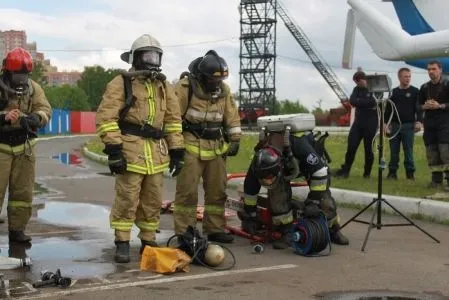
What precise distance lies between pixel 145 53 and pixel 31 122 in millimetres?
1320

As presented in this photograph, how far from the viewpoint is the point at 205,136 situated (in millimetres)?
6578

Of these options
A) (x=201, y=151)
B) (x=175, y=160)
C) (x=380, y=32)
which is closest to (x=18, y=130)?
(x=175, y=160)

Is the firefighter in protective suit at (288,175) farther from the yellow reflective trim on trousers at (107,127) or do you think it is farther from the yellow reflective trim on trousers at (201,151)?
the yellow reflective trim on trousers at (107,127)

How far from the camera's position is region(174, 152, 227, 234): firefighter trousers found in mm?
6539

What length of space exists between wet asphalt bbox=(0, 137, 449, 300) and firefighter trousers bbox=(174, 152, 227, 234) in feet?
1.15

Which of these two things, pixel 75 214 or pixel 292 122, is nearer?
pixel 292 122

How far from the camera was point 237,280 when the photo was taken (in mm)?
5164

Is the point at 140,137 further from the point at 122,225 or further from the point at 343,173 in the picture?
the point at 343,173

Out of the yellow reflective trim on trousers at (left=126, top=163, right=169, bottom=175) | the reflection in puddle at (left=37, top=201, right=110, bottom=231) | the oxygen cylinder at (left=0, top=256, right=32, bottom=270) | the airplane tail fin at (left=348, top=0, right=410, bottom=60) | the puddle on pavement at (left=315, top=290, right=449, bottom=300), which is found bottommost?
the puddle on pavement at (left=315, top=290, right=449, bottom=300)

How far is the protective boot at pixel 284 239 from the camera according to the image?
6.42 m

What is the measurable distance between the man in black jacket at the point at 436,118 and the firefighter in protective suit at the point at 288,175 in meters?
3.34

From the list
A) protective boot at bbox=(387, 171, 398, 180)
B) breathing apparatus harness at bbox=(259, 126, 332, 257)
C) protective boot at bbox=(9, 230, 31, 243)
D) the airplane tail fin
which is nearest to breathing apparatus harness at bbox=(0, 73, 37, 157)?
protective boot at bbox=(9, 230, 31, 243)

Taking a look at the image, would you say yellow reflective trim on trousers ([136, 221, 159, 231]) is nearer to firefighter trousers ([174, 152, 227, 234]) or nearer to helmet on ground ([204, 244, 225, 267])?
firefighter trousers ([174, 152, 227, 234])

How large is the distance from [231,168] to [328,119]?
42.4 meters
